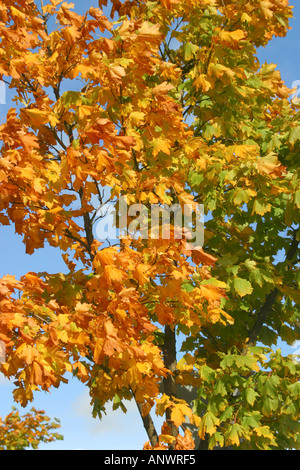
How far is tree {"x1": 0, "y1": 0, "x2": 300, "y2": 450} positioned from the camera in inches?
189

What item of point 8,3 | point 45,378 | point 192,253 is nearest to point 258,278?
point 192,253

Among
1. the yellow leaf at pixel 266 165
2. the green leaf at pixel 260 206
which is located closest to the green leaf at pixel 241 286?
the green leaf at pixel 260 206

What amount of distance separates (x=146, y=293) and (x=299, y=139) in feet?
12.7

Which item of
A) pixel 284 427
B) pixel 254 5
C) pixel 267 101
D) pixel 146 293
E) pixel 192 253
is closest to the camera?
pixel 192 253

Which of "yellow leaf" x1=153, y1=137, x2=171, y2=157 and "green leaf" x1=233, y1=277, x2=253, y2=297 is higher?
"yellow leaf" x1=153, y1=137, x2=171, y2=157

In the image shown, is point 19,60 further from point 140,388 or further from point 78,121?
point 140,388

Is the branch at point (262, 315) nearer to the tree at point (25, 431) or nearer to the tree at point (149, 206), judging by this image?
the tree at point (149, 206)

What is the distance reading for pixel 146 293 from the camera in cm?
564

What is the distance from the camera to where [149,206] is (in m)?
6.33

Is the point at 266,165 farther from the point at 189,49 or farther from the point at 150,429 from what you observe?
the point at 150,429

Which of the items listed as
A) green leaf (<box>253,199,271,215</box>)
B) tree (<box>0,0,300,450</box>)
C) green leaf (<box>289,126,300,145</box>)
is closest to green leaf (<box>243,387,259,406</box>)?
tree (<box>0,0,300,450</box>)

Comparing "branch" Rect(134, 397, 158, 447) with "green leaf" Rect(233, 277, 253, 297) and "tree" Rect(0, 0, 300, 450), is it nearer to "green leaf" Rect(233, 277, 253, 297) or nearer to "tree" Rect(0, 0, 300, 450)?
"tree" Rect(0, 0, 300, 450)

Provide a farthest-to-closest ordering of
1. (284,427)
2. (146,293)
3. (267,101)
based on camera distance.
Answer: (267,101), (284,427), (146,293)
